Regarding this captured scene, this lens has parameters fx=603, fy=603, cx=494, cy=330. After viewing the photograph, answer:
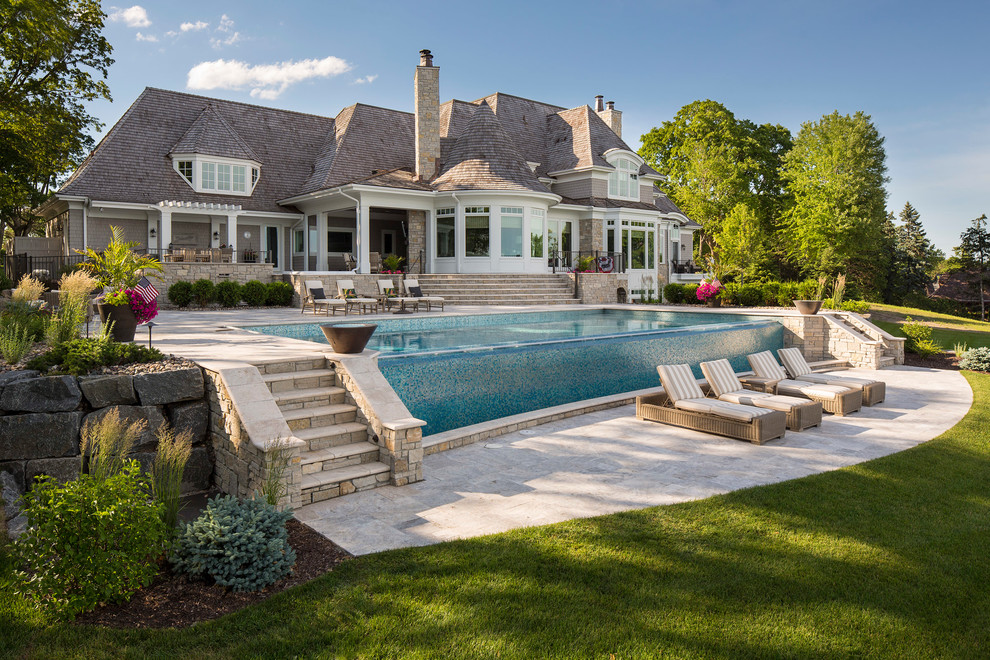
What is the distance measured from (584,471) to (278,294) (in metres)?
15.4

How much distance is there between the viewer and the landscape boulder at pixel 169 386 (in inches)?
229

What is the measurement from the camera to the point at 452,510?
5125 mm

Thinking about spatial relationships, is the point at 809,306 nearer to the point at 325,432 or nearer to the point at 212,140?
the point at 325,432

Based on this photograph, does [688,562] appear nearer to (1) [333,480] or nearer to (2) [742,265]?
(1) [333,480]

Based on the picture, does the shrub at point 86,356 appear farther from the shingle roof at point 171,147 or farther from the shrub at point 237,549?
the shingle roof at point 171,147

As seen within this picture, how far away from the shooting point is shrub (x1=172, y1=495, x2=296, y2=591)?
3857mm

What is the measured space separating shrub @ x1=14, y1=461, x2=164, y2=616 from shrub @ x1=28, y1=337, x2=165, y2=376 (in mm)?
2553

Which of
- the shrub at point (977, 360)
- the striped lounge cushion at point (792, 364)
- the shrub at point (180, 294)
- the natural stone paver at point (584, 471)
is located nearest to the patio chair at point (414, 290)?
the shrub at point (180, 294)

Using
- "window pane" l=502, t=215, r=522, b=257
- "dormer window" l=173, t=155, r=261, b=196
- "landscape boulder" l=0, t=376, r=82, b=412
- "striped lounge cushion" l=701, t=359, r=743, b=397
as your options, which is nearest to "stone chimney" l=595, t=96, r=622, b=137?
"window pane" l=502, t=215, r=522, b=257

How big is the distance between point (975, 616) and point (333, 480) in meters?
4.72

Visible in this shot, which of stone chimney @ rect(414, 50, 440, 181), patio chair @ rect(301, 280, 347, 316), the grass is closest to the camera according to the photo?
the grass

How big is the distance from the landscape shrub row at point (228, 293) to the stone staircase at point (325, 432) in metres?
Result: 13.1

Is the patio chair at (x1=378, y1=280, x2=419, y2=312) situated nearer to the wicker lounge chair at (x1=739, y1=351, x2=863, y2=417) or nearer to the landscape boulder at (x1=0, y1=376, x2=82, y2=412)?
the wicker lounge chair at (x1=739, y1=351, x2=863, y2=417)

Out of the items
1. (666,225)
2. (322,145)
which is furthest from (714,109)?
(322,145)
